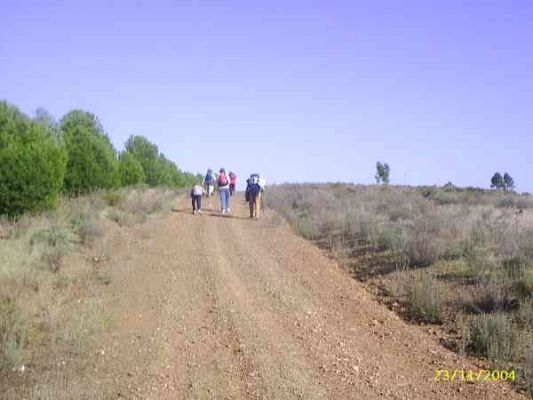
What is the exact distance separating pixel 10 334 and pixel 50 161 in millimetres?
15142

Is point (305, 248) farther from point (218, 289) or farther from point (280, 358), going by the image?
point (280, 358)

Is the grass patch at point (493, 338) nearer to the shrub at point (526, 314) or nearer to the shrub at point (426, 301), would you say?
the shrub at point (526, 314)

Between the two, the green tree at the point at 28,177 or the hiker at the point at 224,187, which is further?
the hiker at the point at 224,187

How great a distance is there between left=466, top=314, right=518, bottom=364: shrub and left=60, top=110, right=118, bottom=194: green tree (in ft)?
82.5

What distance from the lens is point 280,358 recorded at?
6762mm

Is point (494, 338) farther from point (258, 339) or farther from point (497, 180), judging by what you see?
point (497, 180)

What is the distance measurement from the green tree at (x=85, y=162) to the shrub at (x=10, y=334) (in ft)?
71.5

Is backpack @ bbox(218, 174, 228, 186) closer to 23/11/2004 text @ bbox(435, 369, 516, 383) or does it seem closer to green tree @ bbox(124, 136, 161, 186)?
23/11/2004 text @ bbox(435, 369, 516, 383)

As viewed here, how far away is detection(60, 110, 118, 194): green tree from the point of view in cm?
2862

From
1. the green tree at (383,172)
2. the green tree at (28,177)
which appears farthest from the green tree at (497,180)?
the green tree at (28,177)

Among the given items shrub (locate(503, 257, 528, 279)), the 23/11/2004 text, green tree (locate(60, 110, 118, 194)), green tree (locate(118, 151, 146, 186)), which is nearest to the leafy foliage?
green tree (locate(118, 151, 146, 186))

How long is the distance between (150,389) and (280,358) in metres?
1.75

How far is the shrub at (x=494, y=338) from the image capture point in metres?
6.87

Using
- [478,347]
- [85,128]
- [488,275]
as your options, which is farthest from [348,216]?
[85,128]
